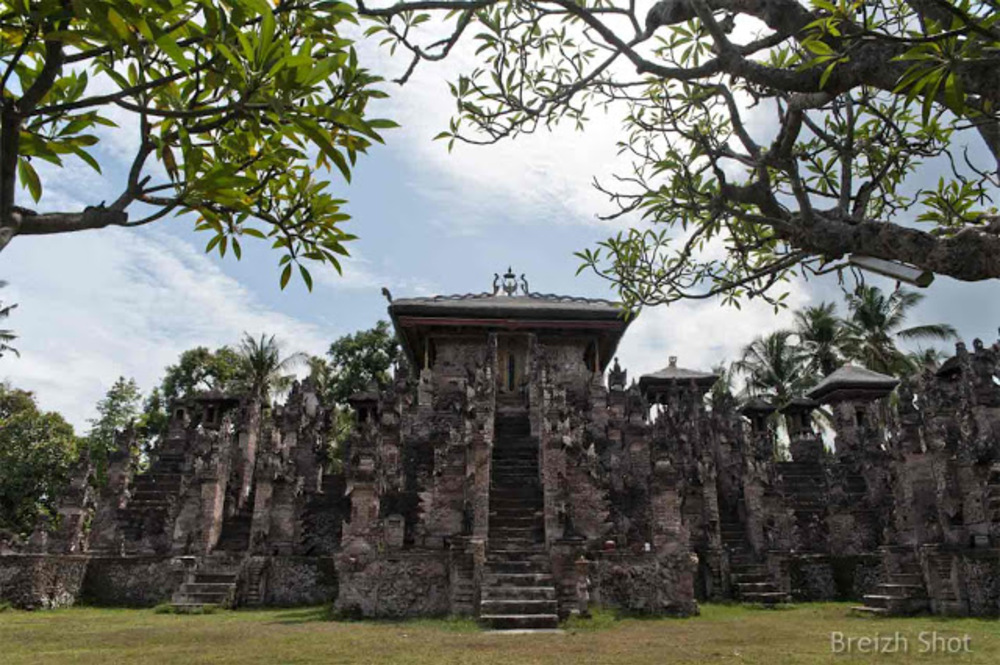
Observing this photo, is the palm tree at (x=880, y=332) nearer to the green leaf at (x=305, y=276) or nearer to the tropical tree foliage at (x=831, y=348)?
the tropical tree foliage at (x=831, y=348)

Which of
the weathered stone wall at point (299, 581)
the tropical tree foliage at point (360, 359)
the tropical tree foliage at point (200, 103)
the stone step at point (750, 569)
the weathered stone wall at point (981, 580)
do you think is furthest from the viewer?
the tropical tree foliage at point (360, 359)

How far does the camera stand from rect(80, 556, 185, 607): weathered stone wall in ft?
54.5

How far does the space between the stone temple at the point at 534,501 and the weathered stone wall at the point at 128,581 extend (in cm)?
5

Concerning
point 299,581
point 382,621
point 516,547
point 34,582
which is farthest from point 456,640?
point 34,582

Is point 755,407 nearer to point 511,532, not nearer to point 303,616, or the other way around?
point 511,532

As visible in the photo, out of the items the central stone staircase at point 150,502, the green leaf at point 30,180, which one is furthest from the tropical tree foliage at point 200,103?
the central stone staircase at point 150,502

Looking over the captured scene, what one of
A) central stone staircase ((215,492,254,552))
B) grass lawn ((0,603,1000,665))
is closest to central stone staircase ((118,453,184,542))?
central stone staircase ((215,492,254,552))

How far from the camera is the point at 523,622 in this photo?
10.8 meters

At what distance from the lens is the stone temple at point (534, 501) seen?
41.1ft

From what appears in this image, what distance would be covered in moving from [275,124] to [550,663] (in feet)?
22.5

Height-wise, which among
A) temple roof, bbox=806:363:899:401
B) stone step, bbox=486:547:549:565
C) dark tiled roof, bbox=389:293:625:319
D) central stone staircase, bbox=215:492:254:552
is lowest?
stone step, bbox=486:547:549:565

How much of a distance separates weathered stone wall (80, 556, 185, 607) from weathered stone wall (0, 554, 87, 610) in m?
0.63

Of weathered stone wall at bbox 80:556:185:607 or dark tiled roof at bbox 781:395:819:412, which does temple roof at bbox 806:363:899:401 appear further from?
weathered stone wall at bbox 80:556:185:607

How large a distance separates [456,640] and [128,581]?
11.5m
